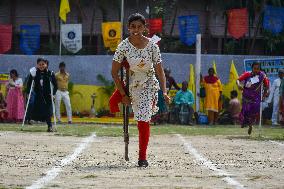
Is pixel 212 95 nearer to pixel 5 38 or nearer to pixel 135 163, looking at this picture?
pixel 5 38

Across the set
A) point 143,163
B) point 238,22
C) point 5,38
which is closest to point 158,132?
point 143,163

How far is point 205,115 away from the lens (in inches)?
1089

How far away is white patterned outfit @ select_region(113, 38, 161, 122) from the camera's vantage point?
36.3 ft

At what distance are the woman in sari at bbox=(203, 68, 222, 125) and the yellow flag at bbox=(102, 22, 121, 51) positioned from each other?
393cm

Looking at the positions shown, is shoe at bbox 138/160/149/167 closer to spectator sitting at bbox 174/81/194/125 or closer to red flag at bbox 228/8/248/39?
spectator sitting at bbox 174/81/194/125

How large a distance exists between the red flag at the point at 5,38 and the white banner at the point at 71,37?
2.24m

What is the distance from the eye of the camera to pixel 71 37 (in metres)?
30.2

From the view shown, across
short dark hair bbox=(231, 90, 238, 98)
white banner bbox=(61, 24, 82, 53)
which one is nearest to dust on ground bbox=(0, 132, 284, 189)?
short dark hair bbox=(231, 90, 238, 98)

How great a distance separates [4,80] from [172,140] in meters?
12.7

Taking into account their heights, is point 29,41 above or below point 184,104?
above

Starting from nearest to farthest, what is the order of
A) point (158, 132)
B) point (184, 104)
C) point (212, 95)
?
point (158, 132)
point (184, 104)
point (212, 95)

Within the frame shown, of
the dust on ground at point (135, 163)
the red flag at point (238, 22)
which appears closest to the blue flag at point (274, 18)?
the red flag at point (238, 22)

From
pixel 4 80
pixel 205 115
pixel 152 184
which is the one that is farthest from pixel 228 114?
pixel 152 184

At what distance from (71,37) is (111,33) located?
1525 millimetres
